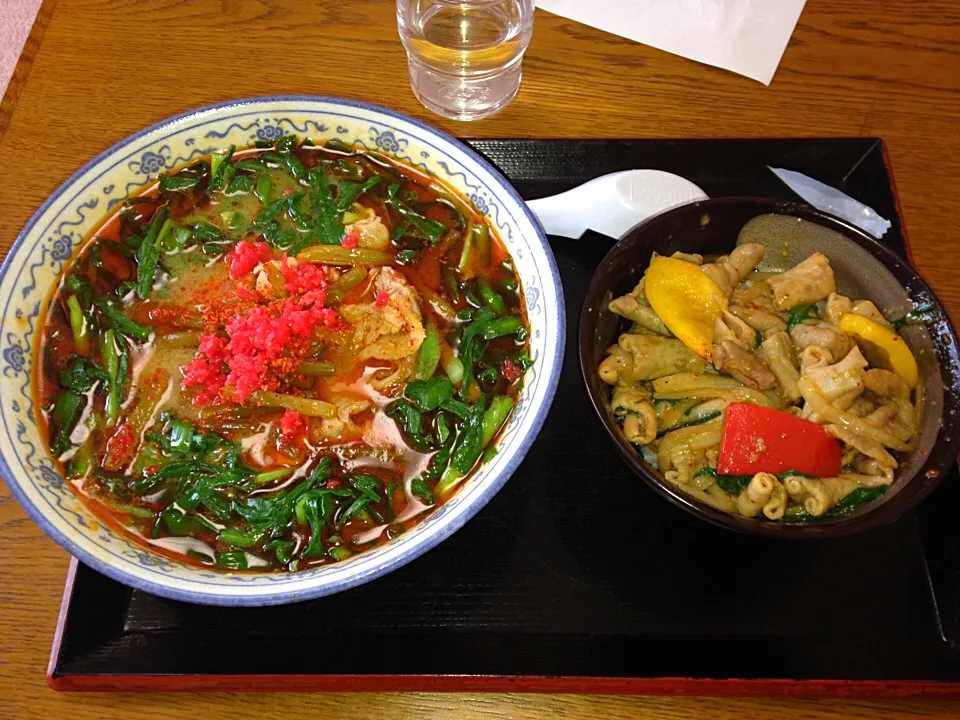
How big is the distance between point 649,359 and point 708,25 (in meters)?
1.27

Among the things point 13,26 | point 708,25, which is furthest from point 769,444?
point 13,26

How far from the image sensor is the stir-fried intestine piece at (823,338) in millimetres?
1529

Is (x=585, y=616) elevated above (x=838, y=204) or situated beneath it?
situated beneath

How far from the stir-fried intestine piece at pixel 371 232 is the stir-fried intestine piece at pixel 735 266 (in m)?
0.72

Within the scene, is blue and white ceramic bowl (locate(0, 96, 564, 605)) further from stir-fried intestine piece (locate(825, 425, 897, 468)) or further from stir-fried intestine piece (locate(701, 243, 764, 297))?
stir-fried intestine piece (locate(825, 425, 897, 468))

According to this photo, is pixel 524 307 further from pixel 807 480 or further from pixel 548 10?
pixel 548 10

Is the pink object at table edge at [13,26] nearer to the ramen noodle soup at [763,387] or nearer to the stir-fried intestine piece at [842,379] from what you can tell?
the ramen noodle soup at [763,387]

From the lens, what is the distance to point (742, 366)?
58.7 inches

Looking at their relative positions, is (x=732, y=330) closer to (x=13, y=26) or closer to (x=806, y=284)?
(x=806, y=284)

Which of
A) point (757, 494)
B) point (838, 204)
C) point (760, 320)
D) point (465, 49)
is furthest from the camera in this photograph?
point (465, 49)

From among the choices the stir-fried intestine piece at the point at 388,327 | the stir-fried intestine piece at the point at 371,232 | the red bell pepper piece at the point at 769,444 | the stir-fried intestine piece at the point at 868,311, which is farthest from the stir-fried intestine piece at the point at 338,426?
the stir-fried intestine piece at the point at 868,311

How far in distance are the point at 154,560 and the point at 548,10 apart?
6.24ft

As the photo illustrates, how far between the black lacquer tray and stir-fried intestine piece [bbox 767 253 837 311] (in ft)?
1.63

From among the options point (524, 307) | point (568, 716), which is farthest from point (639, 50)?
point (568, 716)
